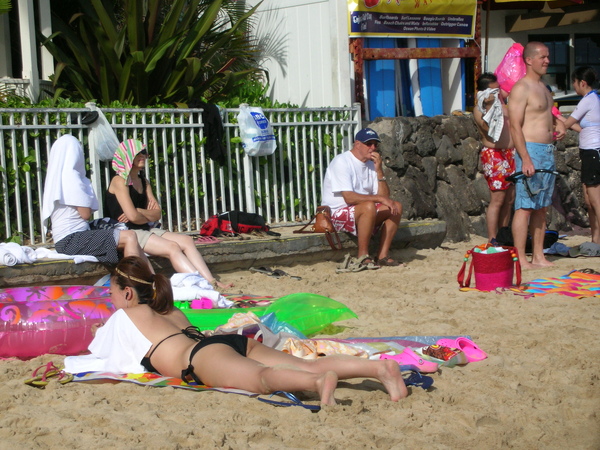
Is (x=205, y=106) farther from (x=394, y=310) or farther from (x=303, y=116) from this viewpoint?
(x=394, y=310)

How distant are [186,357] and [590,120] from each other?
648cm

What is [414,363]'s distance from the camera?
4285 mm

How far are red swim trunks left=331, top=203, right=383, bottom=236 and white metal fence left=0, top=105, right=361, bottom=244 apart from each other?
4.11 ft

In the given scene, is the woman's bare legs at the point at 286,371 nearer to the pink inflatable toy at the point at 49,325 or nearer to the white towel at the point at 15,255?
the pink inflatable toy at the point at 49,325

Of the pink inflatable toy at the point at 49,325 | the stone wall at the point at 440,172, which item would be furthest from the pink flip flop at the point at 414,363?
the stone wall at the point at 440,172

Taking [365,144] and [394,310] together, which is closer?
[394,310]

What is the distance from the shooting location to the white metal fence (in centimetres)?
745

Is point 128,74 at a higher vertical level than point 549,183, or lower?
higher

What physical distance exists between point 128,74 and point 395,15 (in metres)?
3.89

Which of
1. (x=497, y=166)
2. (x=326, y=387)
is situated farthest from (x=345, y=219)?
(x=326, y=387)

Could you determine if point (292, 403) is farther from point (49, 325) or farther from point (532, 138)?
point (532, 138)

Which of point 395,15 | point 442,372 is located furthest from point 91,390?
point 395,15

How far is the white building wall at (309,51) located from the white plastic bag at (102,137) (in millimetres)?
3729

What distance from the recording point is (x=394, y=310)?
5.89 meters
